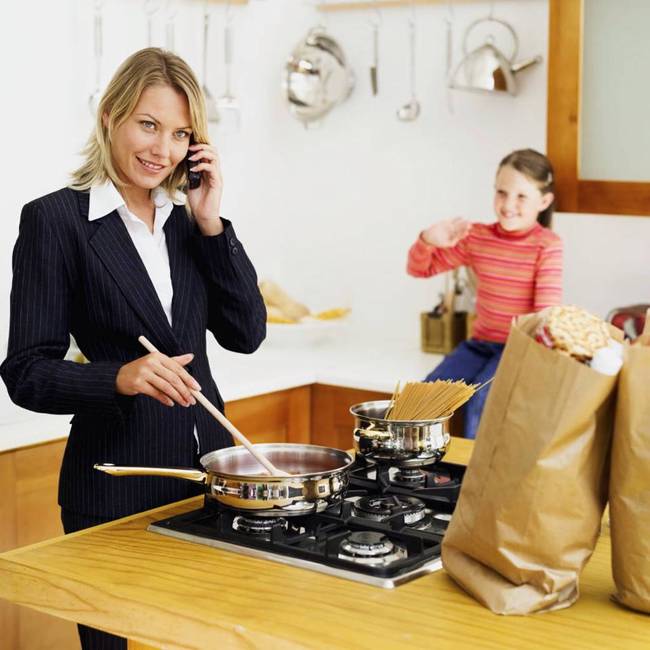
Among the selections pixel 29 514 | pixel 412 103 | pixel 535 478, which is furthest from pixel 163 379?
pixel 412 103

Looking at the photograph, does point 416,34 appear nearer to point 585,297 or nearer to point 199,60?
point 199,60

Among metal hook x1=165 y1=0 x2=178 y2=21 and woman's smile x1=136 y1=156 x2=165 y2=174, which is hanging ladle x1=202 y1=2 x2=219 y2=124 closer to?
metal hook x1=165 y1=0 x2=178 y2=21

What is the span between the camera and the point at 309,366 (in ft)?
10.6

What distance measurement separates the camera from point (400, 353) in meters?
3.45

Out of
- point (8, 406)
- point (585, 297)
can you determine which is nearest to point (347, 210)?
point (585, 297)

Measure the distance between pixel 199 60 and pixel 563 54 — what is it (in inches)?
45.9

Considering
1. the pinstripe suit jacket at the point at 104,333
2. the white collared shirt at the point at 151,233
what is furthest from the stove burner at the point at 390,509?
the white collared shirt at the point at 151,233

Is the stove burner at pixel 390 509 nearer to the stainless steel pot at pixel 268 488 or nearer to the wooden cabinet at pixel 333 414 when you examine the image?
the stainless steel pot at pixel 268 488

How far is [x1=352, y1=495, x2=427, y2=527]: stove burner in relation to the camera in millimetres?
1573

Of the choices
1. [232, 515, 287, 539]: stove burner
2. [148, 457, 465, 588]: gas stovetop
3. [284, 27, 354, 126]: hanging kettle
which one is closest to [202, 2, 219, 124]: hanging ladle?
[284, 27, 354, 126]: hanging kettle

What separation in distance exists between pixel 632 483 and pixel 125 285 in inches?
36.3

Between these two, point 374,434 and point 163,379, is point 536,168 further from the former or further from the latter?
point 163,379

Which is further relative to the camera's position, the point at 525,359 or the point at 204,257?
the point at 204,257

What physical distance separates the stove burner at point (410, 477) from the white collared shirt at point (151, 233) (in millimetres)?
353
